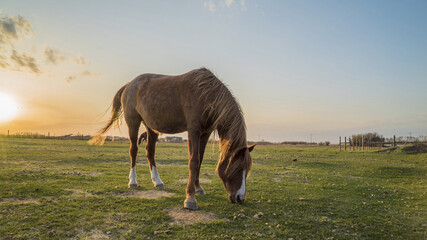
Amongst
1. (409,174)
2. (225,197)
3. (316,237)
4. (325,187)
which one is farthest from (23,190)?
(409,174)

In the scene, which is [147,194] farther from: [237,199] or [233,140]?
[233,140]

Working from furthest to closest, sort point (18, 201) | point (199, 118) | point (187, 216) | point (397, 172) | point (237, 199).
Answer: point (397, 172)
point (199, 118)
point (18, 201)
point (237, 199)
point (187, 216)

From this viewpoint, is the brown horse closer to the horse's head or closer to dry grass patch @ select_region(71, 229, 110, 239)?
the horse's head

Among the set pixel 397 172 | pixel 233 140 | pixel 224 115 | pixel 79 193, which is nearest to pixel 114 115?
pixel 79 193

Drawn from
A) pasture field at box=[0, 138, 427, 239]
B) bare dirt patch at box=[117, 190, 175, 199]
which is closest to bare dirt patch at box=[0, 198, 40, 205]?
pasture field at box=[0, 138, 427, 239]

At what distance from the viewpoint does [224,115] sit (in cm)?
500

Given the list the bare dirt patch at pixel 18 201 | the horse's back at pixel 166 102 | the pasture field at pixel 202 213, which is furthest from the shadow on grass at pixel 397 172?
the bare dirt patch at pixel 18 201

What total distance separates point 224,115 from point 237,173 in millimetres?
1194

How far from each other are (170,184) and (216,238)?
398 cm

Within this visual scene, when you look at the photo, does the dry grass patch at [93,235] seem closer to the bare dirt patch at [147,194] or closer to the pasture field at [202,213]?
the pasture field at [202,213]

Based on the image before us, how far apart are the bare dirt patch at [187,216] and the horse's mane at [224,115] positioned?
35.9 inches

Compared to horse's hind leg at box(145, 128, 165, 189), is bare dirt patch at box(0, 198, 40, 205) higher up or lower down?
lower down

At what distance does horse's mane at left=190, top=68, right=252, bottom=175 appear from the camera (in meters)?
4.87

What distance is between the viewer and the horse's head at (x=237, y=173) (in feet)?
15.5
